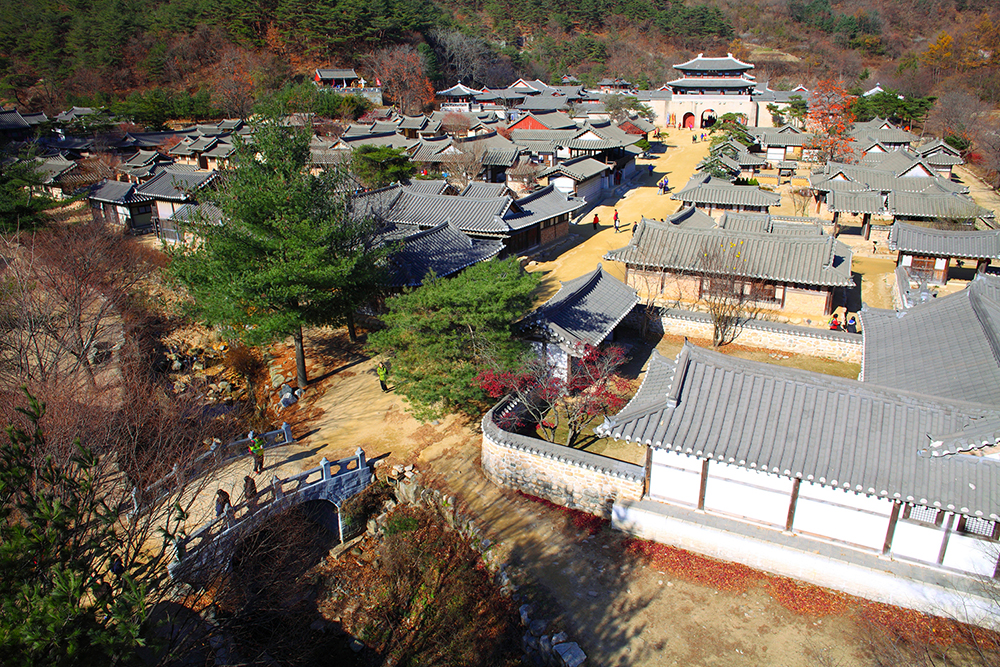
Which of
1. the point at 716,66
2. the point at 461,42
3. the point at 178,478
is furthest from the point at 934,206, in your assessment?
the point at 461,42

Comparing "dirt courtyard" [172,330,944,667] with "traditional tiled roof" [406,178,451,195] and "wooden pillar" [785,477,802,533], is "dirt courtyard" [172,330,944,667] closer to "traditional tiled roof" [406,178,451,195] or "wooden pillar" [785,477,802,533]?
"wooden pillar" [785,477,802,533]

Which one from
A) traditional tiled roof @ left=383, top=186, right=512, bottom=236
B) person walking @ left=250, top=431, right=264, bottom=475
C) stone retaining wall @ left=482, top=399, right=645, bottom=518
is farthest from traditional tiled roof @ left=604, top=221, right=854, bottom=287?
person walking @ left=250, top=431, right=264, bottom=475

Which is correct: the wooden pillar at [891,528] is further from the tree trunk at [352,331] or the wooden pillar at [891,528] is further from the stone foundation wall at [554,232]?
the stone foundation wall at [554,232]

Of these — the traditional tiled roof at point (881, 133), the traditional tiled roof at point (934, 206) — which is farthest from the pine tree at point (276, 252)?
the traditional tiled roof at point (881, 133)

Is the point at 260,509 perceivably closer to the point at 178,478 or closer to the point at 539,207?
the point at 178,478

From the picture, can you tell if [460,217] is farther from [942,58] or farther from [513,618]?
Result: [942,58]

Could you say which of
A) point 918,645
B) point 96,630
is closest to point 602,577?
point 918,645
